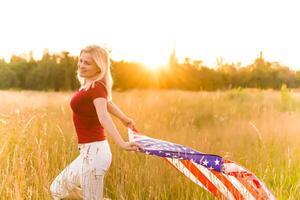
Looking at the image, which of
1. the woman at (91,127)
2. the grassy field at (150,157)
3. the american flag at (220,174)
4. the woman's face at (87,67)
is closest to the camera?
the american flag at (220,174)

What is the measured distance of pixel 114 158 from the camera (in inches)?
176

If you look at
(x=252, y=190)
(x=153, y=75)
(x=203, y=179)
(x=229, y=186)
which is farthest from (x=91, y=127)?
(x=153, y=75)

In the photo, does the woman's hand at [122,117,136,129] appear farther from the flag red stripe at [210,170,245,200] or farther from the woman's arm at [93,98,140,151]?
the flag red stripe at [210,170,245,200]

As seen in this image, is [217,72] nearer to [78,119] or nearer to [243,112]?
[243,112]

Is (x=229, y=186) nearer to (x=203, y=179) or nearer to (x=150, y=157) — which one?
(x=203, y=179)

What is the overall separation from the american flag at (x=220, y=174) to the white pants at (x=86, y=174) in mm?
259

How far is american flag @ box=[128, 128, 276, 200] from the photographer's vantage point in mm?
2941

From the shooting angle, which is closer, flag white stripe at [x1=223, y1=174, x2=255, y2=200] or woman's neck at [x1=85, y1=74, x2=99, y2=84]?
flag white stripe at [x1=223, y1=174, x2=255, y2=200]

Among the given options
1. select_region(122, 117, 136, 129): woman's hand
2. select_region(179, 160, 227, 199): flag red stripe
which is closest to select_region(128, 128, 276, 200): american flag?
select_region(179, 160, 227, 199): flag red stripe

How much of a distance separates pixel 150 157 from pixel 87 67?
1474 mm

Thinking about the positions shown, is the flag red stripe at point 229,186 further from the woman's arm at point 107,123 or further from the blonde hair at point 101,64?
the blonde hair at point 101,64

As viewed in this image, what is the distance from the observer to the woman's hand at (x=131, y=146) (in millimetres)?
2975

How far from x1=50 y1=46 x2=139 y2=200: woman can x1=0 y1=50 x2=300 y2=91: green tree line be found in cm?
1518

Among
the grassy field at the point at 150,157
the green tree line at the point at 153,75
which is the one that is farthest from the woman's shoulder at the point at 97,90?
the green tree line at the point at 153,75
